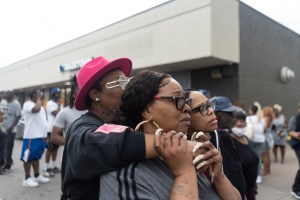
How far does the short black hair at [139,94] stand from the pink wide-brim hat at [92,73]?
1.66ft

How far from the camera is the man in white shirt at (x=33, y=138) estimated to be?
5.80m

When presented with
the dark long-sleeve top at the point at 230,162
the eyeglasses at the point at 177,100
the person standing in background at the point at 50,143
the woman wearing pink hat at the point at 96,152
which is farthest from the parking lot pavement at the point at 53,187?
the eyeglasses at the point at 177,100

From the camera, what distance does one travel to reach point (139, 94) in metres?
1.43

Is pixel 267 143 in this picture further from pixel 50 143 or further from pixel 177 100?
pixel 177 100

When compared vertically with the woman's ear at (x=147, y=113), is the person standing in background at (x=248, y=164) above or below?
below

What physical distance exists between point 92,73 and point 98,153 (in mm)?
853

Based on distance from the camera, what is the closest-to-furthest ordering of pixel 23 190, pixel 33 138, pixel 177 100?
pixel 177 100
pixel 23 190
pixel 33 138

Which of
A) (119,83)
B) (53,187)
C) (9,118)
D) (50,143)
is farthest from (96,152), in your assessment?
(9,118)

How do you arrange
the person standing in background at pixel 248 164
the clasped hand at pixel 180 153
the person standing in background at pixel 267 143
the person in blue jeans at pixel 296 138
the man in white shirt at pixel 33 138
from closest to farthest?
the clasped hand at pixel 180 153 → the person standing in background at pixel 248 164 → the person in blue jeans at pixel 296 138 → the man in white shirt at pixel 33 138 → the person standing in background at pixel 267 143

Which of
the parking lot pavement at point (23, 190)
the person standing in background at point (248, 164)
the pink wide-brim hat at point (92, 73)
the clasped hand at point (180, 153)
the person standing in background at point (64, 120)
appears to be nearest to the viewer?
the clasped hand at point (180, 153)

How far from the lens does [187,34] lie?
34.5ft

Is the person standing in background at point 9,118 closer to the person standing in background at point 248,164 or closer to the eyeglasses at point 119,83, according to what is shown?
the person standing in background at point 248,164

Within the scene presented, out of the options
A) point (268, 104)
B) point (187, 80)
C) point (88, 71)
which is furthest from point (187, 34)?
point (88, 71)

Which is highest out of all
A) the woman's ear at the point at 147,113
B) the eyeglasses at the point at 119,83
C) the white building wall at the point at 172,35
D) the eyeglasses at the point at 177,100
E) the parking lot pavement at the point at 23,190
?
the white building wall at the point at 172,35
